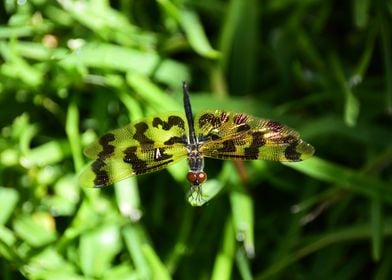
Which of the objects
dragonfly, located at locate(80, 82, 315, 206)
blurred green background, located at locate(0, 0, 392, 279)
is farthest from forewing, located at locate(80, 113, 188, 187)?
blurred green background, located at locate(0, 0, 392, 279)

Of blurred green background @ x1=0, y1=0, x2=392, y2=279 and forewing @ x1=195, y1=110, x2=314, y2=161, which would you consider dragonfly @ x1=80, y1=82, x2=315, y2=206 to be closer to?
forewing @ x1=195, y1=110, x2=314, y2=161

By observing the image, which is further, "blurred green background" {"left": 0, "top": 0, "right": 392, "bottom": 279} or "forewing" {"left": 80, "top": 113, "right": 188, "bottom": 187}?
"blurred green background" {"left": 0, "top": 0, "right": 392, "bottom": 279}

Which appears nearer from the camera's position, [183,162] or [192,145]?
[192,145]

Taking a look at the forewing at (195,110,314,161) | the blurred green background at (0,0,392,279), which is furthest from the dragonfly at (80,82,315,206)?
the blurred green background at (0,0,392,279)

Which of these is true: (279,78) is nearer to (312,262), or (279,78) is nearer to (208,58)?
(208,58)

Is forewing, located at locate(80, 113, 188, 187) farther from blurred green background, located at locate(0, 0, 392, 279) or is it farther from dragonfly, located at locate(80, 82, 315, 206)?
blurred green background, located at locate(0, 0, 392, 279)

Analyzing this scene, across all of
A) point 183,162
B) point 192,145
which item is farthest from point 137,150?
point 183,162

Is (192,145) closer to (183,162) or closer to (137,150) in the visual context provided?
(137,150)

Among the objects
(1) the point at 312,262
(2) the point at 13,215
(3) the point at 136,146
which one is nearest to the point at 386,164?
(1) the point at 312,262
